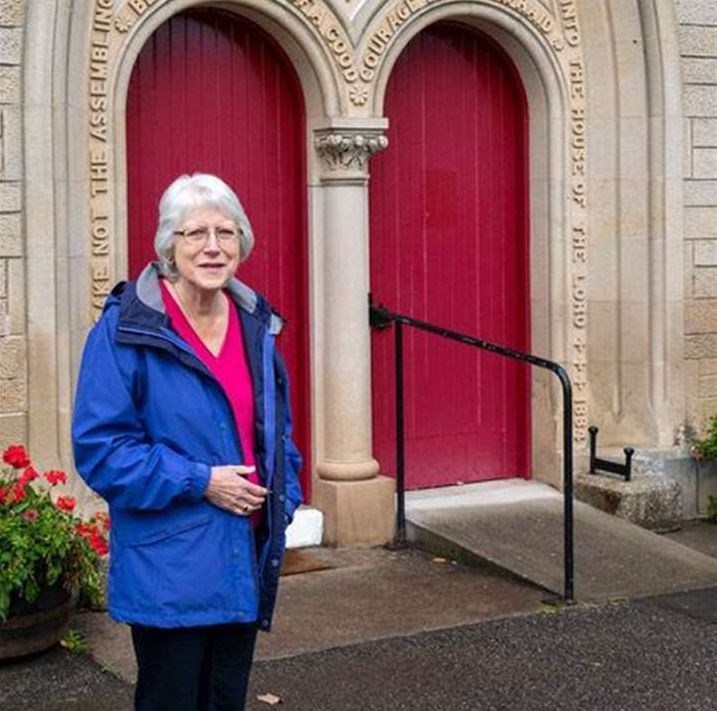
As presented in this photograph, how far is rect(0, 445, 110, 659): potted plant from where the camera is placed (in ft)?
18.7

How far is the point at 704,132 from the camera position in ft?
29.3

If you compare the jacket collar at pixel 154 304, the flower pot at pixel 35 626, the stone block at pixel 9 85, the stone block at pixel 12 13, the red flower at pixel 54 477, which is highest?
the stone block at pixel 12 13

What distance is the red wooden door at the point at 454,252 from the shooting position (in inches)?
333

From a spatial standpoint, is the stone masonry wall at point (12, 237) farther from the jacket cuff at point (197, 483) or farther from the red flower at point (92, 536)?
the jacket cuff at point (197, 483)

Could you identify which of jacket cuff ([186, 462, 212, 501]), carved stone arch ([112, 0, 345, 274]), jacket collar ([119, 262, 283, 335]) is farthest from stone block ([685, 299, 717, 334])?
jacket cuff ([186, 462, 212, 501])

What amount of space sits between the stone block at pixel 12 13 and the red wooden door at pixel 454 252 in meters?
2.28

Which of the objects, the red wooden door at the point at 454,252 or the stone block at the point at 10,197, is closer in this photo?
the stone block at the point at 10,197

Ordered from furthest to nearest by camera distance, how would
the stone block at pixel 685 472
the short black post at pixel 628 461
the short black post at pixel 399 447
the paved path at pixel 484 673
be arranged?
1. the stone block at pixel 685 472
2. the short black post at pixel 628 461
3. the short black post at pixel 399 447
4. the paved path at pixel 484 673

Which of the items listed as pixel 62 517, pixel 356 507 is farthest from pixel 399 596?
pixel 62 517

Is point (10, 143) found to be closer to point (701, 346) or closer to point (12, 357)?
point (12, 357)

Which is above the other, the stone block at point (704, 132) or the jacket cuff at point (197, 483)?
the stone block at point (704, 132)

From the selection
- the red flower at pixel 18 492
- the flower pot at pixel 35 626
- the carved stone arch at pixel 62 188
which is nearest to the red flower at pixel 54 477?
the red flower at pixel 18 492

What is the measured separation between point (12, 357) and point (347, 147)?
220cm

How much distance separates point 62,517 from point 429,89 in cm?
377
